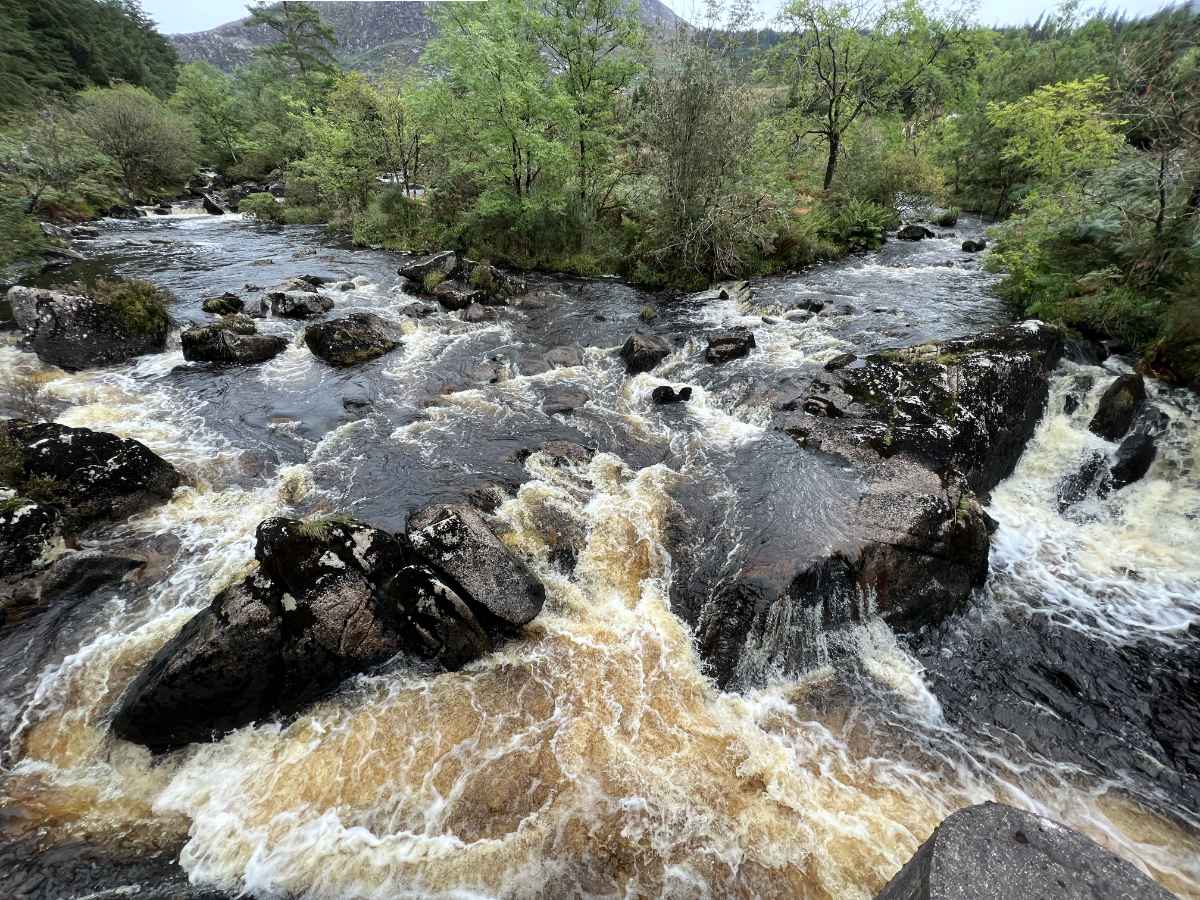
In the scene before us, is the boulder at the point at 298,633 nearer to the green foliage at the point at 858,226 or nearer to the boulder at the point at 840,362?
Result: the boulder at the point at 840,362

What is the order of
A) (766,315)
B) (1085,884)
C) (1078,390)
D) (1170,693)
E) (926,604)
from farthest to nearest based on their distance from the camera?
(766,315), (1078,390), (926,604), (1170,693), (1085,884)

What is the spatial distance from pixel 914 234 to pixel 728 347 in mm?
18776

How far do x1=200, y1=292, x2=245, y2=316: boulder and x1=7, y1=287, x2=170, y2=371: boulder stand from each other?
8.46 feet

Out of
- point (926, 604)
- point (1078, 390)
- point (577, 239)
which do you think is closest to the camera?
point (926, 604)

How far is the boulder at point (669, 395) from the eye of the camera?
12.4 meters

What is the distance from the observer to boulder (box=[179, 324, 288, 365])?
44.8 ft

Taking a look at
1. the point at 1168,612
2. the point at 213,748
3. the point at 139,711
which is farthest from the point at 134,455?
the point at 1168,612

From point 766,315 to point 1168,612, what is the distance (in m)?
12.1

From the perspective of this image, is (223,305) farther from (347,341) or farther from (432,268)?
(432,268)

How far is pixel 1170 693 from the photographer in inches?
247

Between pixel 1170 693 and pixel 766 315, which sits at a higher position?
pixel 766 315

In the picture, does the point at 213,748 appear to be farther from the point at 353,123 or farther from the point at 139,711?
the point at 353,123

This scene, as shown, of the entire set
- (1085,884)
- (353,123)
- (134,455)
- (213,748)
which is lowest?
(213,748)

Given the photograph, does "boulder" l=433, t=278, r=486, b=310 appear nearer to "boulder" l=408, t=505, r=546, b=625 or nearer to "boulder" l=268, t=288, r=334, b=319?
"boulder" l=268, t=288, r=334, b=319
